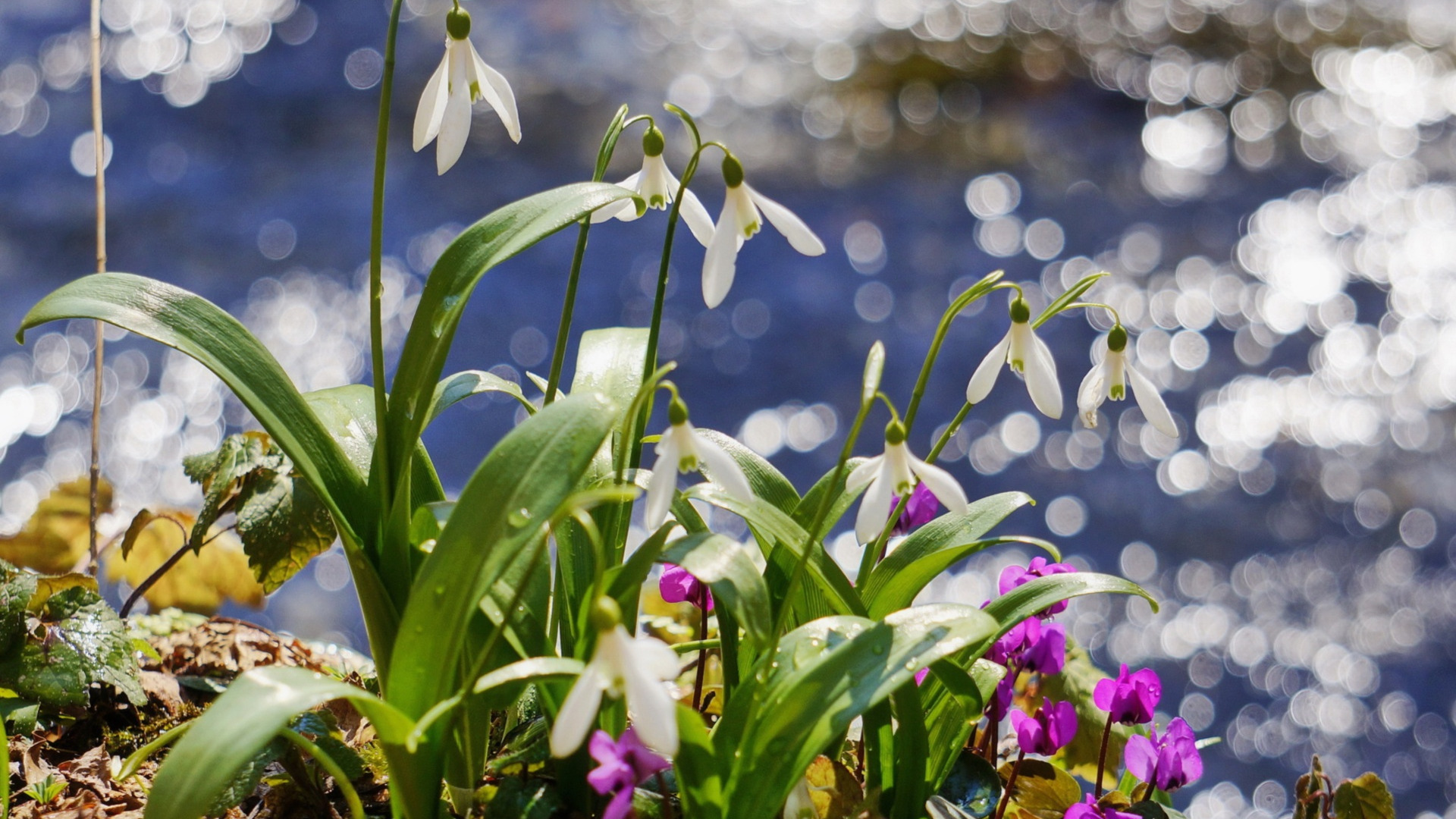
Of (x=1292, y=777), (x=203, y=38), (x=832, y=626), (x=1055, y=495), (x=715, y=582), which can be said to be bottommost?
(x=1292, y=777)

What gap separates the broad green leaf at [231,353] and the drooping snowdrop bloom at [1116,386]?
0.96 m

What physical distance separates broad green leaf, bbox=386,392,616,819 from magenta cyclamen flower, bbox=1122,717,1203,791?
0.84 metres

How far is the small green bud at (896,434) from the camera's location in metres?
1.22

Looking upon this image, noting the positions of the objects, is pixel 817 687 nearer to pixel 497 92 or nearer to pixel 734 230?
pixel 734 230

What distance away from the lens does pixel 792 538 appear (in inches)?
54.8

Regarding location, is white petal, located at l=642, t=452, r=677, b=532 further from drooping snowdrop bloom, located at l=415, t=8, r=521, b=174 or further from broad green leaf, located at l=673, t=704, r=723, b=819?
drooping snowdrop bloom, located at l=415, t=8, r=521, b=174

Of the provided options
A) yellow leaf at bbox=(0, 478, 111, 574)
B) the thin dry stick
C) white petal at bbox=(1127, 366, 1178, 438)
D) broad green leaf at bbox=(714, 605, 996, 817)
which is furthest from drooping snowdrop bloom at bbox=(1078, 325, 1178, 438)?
yellow leaf at bbox=(0, 478, 111, 574)

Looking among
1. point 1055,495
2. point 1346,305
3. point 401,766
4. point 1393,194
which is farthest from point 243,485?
point 1393,194

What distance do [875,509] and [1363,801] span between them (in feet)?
3.35

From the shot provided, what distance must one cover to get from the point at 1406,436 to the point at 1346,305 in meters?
1.01

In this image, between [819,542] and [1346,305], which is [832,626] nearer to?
[819,542]

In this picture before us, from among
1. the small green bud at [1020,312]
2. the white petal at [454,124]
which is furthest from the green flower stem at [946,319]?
the white petal at [454,124]

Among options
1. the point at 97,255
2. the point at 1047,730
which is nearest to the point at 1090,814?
the point at 1047,730

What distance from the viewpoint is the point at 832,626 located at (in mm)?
1379
